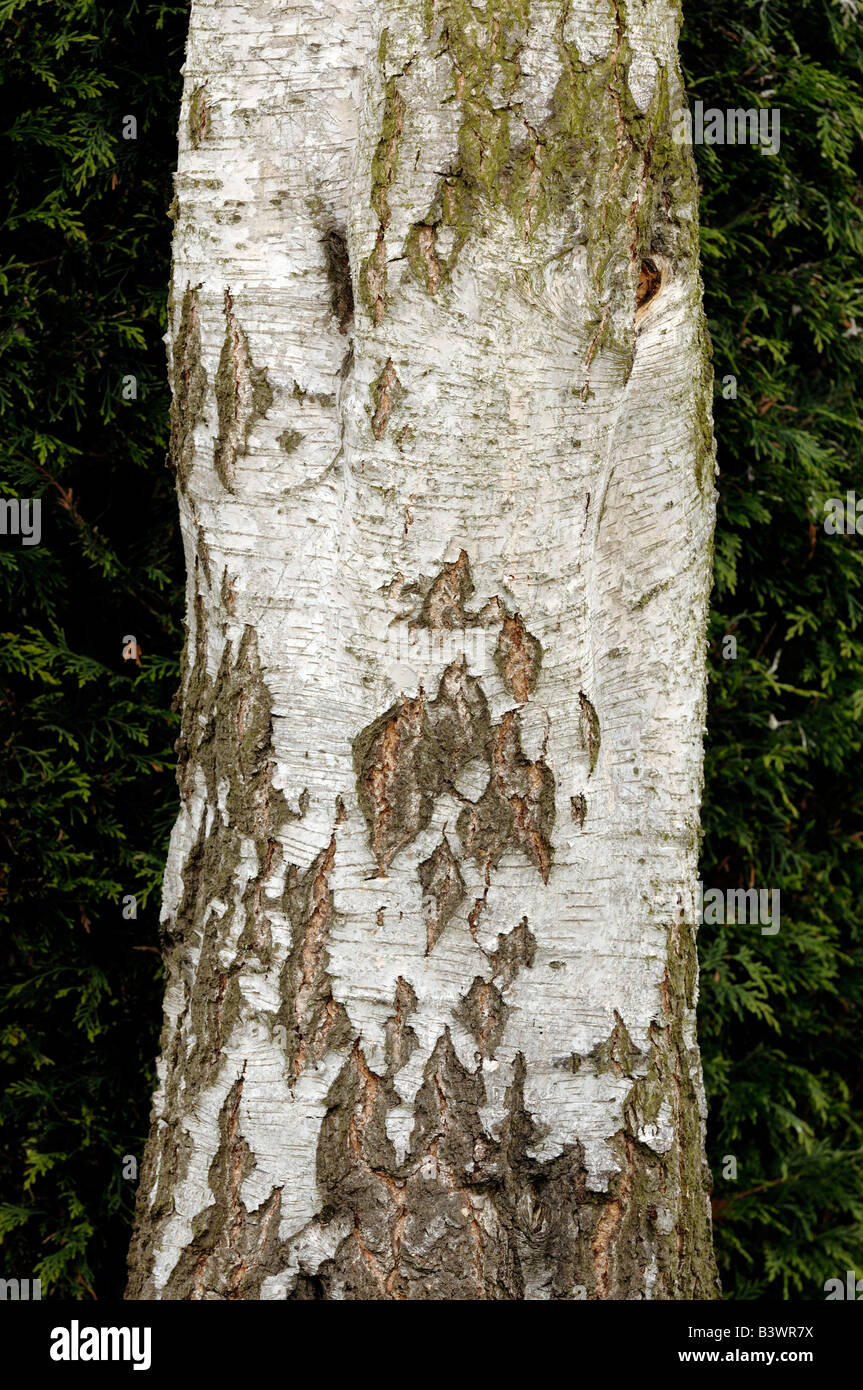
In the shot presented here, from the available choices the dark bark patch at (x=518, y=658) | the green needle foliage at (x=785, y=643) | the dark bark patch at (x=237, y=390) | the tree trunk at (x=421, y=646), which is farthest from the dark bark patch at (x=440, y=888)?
the green needle foliage at (x=785, y=643)

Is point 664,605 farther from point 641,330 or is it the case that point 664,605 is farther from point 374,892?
point 374,892

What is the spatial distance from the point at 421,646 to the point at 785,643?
2.26 metres

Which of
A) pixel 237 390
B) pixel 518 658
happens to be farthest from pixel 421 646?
pixel 237 390

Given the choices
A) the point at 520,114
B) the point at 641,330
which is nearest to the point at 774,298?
the point at 641,330

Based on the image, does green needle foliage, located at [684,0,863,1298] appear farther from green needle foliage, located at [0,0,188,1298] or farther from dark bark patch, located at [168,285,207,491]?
dark bark patch, located at [168,285,207,491]

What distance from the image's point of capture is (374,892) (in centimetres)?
159

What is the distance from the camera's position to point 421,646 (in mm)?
1560

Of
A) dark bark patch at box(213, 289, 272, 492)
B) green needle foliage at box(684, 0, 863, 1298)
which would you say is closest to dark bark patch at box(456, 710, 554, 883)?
dark bark patch at box(213, 289, 272, 492)

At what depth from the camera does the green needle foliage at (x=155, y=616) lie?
2.74 m

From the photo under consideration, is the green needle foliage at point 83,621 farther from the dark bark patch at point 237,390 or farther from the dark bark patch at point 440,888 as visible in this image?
the dark bark patch at point 440,888

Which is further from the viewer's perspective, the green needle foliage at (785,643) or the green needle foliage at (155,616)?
the green needle foliage at (785,643)

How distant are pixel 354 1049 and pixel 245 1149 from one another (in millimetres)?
246

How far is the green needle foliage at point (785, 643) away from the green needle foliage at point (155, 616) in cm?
1

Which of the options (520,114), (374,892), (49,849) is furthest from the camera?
(49,849)
